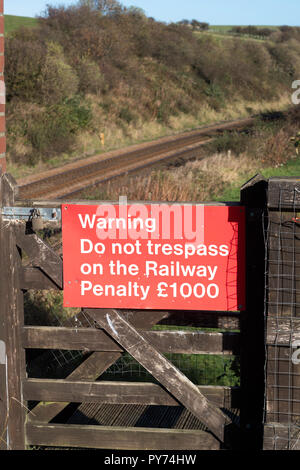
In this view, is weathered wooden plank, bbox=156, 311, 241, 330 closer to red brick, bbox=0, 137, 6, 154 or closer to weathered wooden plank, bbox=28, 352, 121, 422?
weathered wooden plank, bbox=28, 352, 121, 422

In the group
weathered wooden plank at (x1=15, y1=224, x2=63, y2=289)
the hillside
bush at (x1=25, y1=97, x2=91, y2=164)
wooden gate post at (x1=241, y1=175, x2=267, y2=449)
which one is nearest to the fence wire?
wooden gate post at (x1=241, y1=175, x2=267, y2=449)

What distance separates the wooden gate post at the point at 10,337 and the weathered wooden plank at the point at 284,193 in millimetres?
1660

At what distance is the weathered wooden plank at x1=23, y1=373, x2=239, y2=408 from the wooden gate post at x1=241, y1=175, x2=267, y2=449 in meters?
0.14

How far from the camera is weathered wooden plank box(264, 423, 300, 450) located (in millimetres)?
3754

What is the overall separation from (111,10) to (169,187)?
34.5 metres

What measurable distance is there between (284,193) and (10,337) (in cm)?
200

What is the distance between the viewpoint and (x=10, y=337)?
4.14 metres

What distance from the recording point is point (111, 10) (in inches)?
1741

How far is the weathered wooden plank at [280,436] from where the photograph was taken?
375 cm

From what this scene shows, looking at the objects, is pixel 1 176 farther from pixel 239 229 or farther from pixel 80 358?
pixel 80 358

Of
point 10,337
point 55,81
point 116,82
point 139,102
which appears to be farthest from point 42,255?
point 116,82

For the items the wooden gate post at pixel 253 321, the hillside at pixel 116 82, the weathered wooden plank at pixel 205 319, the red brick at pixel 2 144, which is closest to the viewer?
the wooden gate post at pixel 253 321

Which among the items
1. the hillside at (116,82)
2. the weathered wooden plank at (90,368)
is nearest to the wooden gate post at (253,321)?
the weathered wooden plank at (90,368)

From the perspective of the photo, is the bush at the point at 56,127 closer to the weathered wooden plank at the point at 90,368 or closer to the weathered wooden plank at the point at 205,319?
the weathered wooden plank at the point at 90,368
